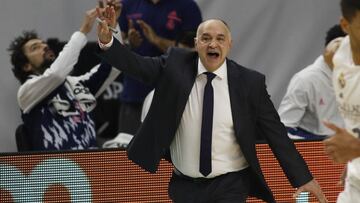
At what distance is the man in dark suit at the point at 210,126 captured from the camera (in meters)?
6.45

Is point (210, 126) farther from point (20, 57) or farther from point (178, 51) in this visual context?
point (20, 57)

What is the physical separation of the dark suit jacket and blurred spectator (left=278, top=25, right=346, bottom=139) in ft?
7.28

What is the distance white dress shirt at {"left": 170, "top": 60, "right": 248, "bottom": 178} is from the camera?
6469mm

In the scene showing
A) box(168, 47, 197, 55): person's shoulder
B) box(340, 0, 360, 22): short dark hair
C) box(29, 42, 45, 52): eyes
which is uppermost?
box(340, 0, 360, 22): short dark hair

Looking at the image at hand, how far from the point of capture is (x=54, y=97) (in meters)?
8.83

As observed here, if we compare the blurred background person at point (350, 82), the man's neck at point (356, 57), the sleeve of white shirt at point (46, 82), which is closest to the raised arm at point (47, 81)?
the sleeve of white shirt at point (46, 82)

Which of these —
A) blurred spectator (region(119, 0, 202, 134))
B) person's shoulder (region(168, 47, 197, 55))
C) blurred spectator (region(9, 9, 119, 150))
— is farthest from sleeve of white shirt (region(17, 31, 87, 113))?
person's shoulder (region(168, 47, 197, 55))

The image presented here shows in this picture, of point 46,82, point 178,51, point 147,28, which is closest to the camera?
point 178,51

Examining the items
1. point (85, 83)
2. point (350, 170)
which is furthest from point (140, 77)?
point (85, 83)

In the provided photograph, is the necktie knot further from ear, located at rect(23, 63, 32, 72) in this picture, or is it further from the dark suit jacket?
ear, located at rect(23, 63, 32, 72)

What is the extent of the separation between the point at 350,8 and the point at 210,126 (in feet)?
5.16

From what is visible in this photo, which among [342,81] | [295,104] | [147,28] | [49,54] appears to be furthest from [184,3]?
[342,81]

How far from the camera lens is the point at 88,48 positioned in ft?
33.7

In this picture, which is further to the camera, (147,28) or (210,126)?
(147,28)
